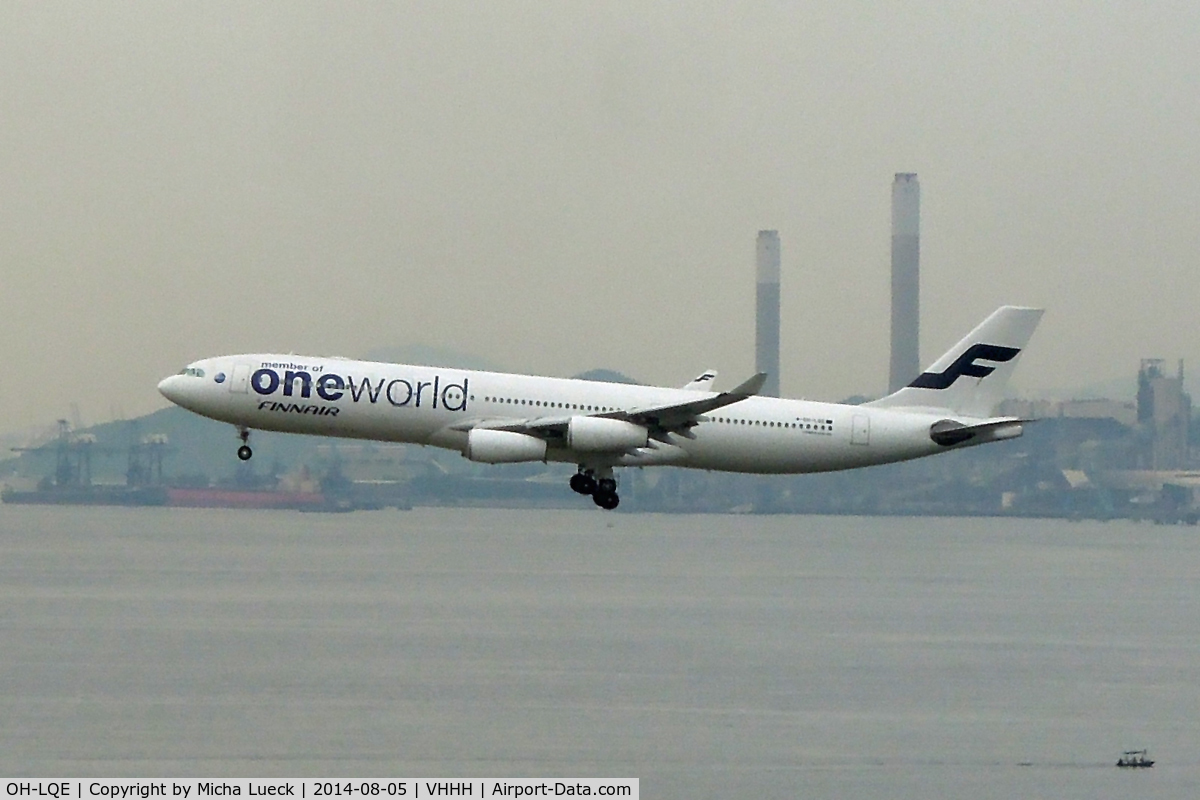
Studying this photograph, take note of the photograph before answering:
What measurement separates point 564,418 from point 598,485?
4314 millimetres

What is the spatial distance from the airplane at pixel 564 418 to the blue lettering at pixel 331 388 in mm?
37

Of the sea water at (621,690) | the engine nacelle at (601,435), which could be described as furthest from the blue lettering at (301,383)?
the sea water at (621,690)

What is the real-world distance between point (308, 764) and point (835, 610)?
85.9 metres

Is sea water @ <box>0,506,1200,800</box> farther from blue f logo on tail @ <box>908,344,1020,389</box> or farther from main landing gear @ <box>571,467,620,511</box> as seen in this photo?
blue f logo on tail @ <box>908,344,1020,389</box>

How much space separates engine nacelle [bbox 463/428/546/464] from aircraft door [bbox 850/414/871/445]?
13774mm

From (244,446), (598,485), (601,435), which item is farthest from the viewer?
(598,485)

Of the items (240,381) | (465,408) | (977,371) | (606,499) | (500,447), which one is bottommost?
(606,499)

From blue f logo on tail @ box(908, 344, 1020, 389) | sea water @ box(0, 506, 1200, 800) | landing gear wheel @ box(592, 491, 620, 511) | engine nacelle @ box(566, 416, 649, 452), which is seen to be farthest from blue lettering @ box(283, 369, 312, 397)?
blue f logo on tail @ box(908, 344, 1020, 389)

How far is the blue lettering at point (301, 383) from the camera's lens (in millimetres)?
74438

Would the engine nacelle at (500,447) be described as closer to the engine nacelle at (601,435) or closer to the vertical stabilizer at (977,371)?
the engine nacelle at (601,435)

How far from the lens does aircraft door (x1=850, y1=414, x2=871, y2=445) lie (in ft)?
266

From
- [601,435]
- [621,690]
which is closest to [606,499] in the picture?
[601,435]

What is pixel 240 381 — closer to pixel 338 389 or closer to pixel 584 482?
pixel 338 389

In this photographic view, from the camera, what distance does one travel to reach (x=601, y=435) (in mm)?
75625
